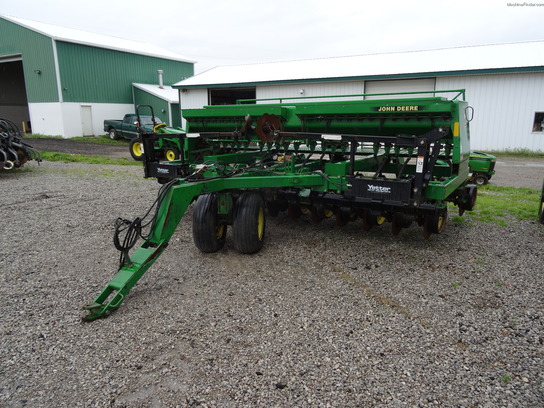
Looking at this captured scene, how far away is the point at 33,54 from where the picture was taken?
23.8m

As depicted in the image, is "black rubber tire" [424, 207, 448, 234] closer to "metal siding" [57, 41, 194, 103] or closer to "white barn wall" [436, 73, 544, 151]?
"white barn wall" [436, 73, 544, 151]

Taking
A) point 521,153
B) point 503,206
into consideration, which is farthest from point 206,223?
point 521,153

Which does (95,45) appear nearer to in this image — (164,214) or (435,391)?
(164,214)

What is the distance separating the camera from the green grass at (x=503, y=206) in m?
6.91

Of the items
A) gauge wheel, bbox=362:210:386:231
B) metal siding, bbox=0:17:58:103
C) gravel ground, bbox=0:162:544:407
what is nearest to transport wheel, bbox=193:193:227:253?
gravel ground, bbox=0:162:544:407

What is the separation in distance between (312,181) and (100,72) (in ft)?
79.7

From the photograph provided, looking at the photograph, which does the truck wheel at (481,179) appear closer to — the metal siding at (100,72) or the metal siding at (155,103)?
the metal siding at (155,103)

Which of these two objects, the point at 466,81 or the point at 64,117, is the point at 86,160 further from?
the point at 466,81

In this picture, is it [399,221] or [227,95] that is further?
[227,95]

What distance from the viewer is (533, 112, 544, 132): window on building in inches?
655

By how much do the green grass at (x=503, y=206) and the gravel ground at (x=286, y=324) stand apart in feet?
2.99

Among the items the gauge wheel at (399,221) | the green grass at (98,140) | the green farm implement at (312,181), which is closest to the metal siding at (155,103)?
the green grass at (98,140)

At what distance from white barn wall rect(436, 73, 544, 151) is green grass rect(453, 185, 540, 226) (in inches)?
337

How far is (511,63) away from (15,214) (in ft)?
59.2
